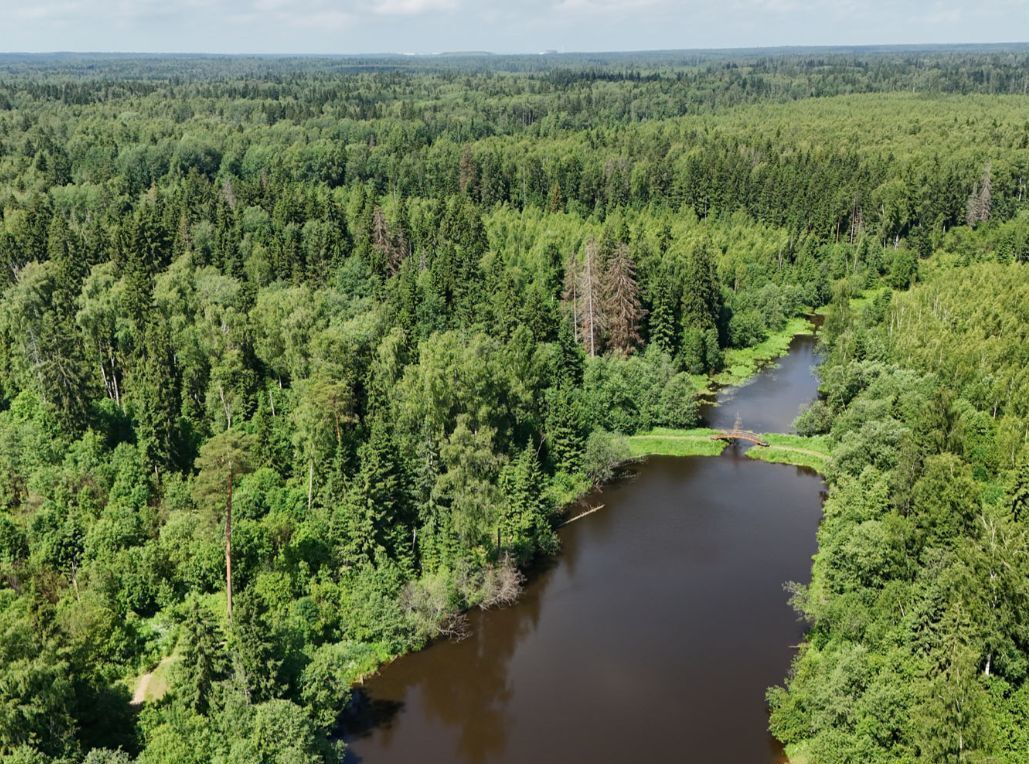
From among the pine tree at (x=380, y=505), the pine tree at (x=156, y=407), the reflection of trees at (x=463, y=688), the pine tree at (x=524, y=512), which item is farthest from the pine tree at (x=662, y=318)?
the pine tree at (x=156, y=407)

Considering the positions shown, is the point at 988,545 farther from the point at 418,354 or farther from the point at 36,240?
the point at 36,240

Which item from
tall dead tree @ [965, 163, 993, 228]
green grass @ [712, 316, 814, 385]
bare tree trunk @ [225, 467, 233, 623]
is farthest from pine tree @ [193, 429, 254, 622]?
tall dead tree @ [965, 163, 993, 228]

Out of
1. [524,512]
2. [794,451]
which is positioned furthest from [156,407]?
[794,451]

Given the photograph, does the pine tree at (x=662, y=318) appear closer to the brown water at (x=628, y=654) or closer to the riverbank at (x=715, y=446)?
the riverbank at (x=715, y=446)

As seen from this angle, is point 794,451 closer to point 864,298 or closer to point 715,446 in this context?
point 715,446

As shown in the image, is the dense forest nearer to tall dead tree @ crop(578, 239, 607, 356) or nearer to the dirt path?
the dirt path
